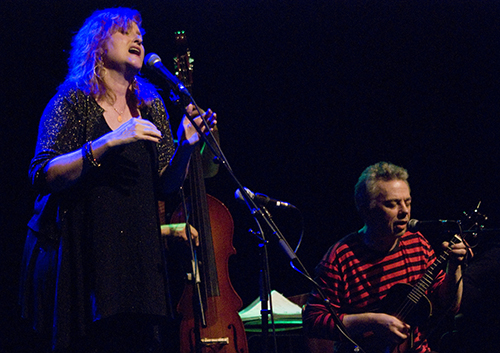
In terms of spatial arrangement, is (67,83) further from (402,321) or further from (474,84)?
(474,84)

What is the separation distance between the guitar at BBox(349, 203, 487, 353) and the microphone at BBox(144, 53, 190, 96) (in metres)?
1.74

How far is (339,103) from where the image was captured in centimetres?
447

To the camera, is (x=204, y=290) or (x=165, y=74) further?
(x=204, y=290)

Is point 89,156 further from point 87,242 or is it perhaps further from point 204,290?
point 204,290

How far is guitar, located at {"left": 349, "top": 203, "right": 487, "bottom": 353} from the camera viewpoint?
2789 millimetres

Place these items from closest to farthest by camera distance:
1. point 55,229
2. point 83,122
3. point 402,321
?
point 55,229 → point 83,122 → point 402,321

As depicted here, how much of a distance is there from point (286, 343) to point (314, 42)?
2566 mm

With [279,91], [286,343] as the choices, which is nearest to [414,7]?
[279,91]

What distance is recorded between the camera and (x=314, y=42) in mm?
4355

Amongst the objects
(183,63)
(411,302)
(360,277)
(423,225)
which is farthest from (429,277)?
(183,63)

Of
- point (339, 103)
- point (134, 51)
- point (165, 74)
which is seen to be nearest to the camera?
point (165, 74)

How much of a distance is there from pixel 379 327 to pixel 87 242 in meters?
1.74

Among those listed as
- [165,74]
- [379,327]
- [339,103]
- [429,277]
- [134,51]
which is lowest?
[379,327]

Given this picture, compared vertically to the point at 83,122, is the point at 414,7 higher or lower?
higher
